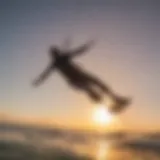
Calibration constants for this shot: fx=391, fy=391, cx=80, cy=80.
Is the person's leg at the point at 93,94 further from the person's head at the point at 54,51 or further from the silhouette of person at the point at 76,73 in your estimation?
the person's head at the point at 54,51

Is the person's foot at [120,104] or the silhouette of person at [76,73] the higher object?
the silhouette of person at [76,73]

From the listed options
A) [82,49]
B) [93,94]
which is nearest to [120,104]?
[93,94]

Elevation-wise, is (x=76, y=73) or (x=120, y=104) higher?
(x=76, y=73)

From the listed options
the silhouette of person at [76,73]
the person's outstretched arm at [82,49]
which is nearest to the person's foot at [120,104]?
the silhouette of person at [76,73]

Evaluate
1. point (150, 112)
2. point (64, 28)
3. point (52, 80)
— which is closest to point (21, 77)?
point (52, 80)

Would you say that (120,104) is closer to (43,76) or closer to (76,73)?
(76,73)

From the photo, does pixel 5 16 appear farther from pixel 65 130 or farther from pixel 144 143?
pixel 144 143

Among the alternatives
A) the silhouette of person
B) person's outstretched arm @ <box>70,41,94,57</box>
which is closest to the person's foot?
the silhouette of person
